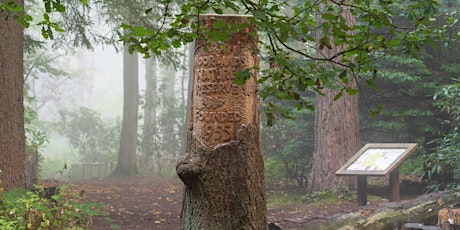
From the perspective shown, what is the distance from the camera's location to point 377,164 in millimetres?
8594

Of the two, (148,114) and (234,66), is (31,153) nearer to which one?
(234,66)

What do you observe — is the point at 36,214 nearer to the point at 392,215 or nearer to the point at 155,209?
the point at 392,215

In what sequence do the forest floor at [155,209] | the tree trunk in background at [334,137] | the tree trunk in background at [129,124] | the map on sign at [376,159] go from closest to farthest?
the forest floor at [155,209] < the map on sign at [376,159] < the tree trunk in background at [334,137] < the tree trunk in background at [129,124]

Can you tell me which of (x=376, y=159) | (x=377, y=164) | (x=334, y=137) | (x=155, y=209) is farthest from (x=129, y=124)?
(x=377, y=164)

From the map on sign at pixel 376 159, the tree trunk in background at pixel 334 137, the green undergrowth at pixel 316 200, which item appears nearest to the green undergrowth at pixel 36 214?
the map on sign at pixel 376 159

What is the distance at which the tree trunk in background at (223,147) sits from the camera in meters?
4.57

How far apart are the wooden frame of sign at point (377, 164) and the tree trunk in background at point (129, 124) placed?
11608 millimetres

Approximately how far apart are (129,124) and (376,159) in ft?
40.8

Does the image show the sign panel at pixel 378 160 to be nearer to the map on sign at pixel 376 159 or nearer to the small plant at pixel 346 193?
the map on sign at pixel 376 159

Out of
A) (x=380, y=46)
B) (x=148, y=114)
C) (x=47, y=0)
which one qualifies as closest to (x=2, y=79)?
(x=47, y=0)

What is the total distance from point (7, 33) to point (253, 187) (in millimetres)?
4606

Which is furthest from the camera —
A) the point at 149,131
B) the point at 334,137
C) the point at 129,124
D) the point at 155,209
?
the point at 149,131

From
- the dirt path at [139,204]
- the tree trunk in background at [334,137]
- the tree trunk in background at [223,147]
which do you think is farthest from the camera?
the tree trunk in background at [334,137]

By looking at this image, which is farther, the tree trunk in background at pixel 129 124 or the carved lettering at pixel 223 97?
the tree trunk in background at pixel 129 124
